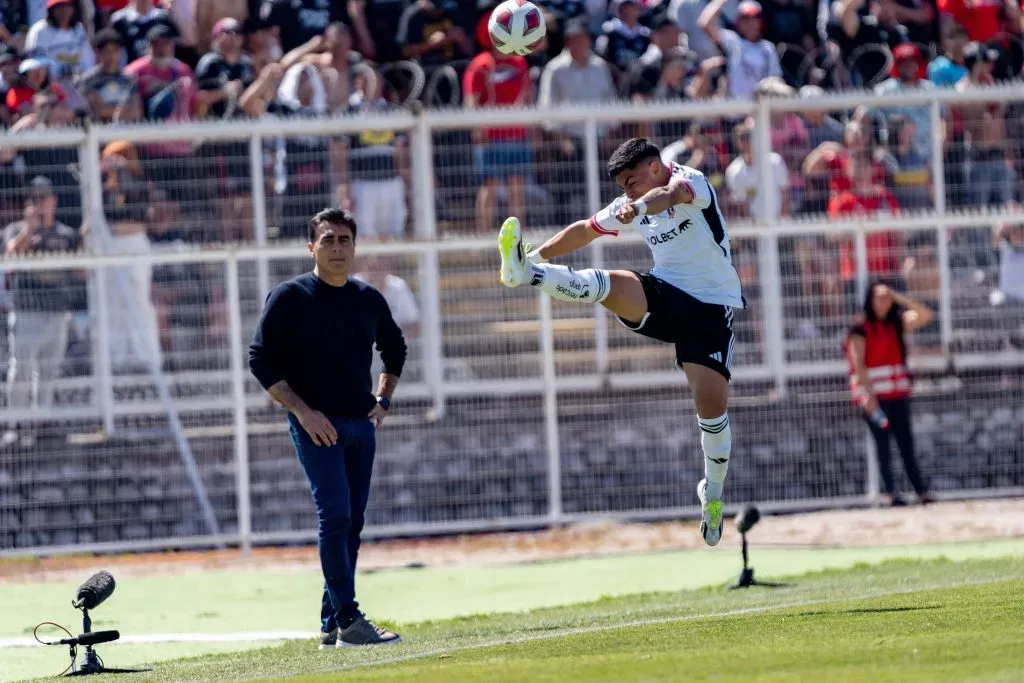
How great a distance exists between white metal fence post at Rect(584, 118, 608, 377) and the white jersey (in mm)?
4681

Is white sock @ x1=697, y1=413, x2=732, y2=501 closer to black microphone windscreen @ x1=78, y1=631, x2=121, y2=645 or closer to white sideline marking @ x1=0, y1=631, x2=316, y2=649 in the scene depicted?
white sideline marking @ x1=0, y1=631, x2=316, y2=649

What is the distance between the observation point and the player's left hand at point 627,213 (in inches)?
371

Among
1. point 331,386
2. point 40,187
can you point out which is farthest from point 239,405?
point 331,386

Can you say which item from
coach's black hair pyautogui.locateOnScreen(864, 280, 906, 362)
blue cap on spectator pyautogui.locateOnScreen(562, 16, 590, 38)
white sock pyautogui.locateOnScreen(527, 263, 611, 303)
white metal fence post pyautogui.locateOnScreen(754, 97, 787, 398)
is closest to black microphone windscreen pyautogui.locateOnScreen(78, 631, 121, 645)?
white sock pyautogui.locateOnScreen(527, 263, 611, 303)

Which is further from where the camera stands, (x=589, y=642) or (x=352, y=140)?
(x=352, y=140)

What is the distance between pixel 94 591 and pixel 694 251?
4.04 m

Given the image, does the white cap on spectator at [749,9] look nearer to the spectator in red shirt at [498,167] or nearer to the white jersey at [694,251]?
the spectator in red shirt at [498,167]

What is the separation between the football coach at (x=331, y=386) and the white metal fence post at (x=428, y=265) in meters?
5.17

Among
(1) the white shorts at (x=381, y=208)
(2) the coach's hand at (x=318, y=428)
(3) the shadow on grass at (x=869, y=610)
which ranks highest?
(1) the white shorts at (x=381, y=208)

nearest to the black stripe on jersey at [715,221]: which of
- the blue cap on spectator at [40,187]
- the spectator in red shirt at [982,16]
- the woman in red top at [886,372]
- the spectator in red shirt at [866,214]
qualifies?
the woman in red top at [886,372]

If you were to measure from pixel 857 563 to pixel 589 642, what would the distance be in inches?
190

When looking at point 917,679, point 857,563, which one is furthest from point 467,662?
point 857,563

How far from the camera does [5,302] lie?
14844 millimetres

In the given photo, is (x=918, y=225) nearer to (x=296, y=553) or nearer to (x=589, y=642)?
(x=296, y=553)
